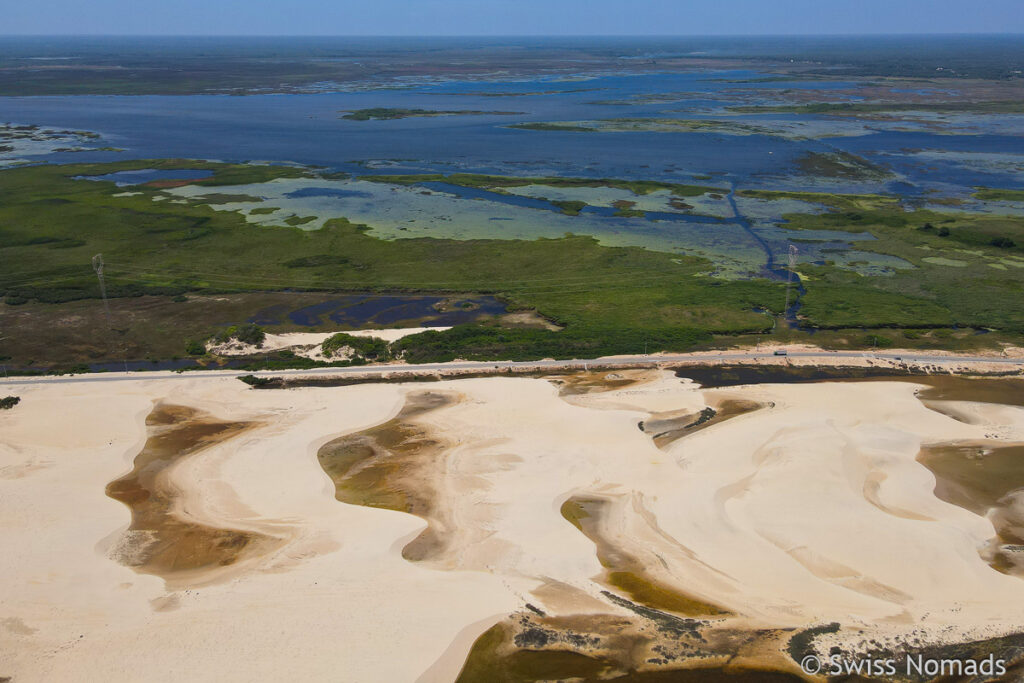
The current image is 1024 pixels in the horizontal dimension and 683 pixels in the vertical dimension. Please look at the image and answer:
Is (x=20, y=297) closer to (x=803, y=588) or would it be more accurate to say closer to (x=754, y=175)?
(x=803, y=588)

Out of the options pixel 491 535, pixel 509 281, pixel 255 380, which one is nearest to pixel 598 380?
pixel 491 535

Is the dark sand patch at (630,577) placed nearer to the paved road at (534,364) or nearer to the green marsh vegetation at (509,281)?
the paved road at (534,364)

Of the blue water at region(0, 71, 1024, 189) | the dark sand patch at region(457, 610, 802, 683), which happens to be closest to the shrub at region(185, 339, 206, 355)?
the dark sand patch at region(457, 610, 802, 683)

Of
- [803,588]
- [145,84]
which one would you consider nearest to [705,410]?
[803,588]

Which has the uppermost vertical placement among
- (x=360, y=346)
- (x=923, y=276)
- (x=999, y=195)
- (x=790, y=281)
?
(x=999, y=195)

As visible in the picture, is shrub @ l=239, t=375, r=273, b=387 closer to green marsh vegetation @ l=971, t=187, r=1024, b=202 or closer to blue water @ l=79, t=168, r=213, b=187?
blue water @ l=79, t=168, r=213, b=187

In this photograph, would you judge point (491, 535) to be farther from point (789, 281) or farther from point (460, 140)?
point (460, 140)
